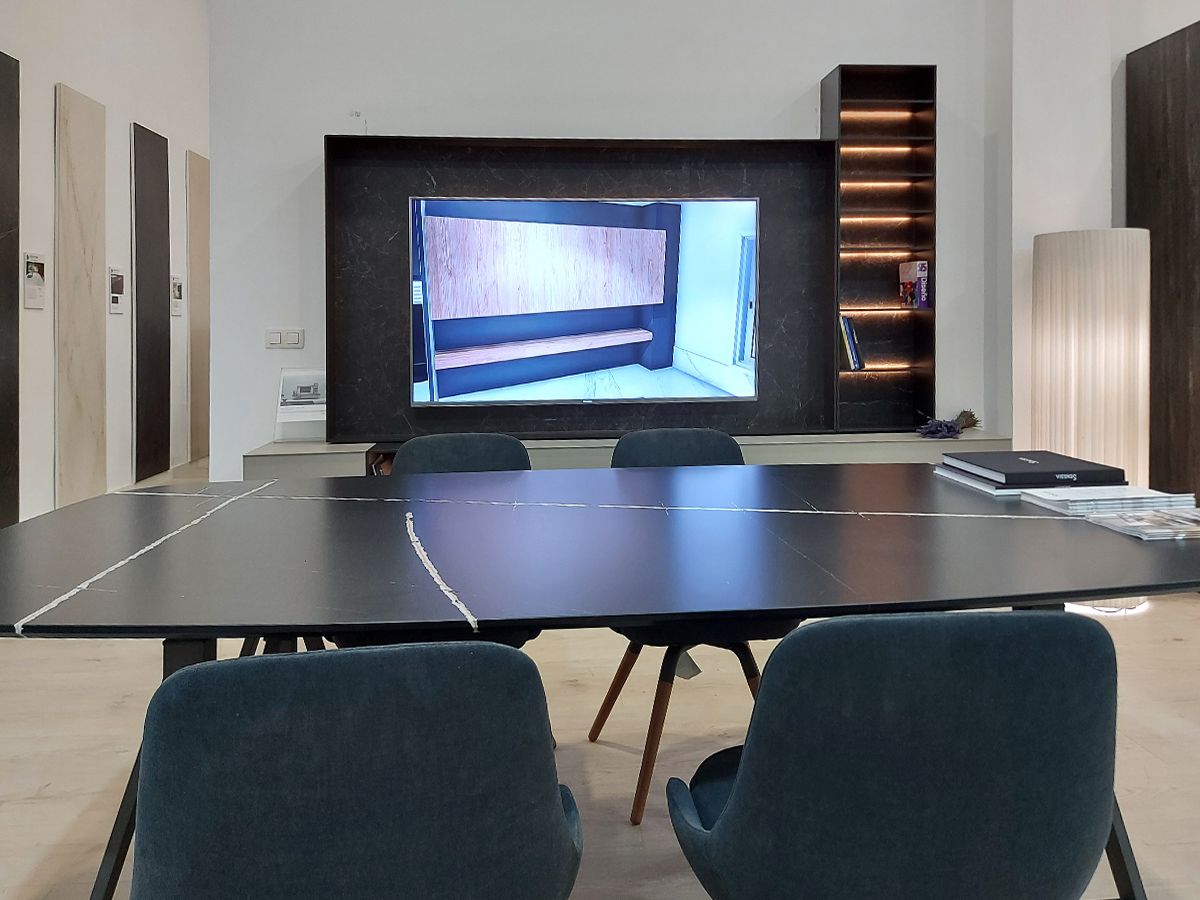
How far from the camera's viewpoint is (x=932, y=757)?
38.3 inches

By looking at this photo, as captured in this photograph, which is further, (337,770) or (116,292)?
(116,292)

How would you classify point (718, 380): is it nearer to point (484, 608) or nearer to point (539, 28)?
point (539, 28)

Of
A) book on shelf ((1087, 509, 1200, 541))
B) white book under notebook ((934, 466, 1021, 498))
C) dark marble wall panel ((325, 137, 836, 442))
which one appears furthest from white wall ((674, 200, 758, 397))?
book on shelf ((1087, 509, 1200, 541))

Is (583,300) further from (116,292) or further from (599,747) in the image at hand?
(116,292)

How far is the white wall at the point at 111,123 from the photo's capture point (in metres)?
5.19

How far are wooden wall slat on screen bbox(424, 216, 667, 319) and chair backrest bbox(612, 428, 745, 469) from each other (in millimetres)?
1716

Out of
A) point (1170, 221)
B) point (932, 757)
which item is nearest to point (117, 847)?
point (932, 757)

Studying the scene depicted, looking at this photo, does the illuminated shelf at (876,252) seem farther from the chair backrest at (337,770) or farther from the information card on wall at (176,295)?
the information card on wall at (176,295)

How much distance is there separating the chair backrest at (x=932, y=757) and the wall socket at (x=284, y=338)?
12.6 feet

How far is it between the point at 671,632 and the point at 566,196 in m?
3.00

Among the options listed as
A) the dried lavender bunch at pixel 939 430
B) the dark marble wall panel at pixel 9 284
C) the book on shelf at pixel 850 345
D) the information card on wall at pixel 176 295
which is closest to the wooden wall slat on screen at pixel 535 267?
the book on shelf at pixel 850 345

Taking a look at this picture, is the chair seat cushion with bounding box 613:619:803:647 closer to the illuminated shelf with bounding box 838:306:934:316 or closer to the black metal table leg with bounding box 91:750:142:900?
the black metal table leg with bounding box 91:750:142:900

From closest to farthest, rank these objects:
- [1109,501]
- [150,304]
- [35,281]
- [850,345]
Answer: [1109,501] → [850,345] → [35,281] → [150,304]

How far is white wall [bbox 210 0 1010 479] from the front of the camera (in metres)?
4.42
